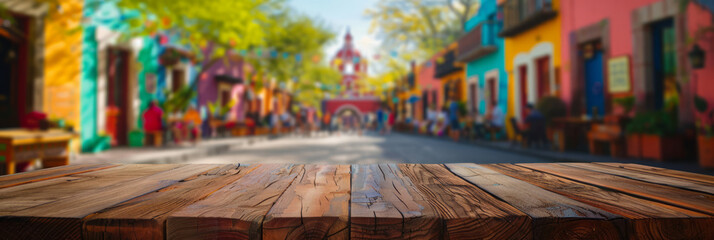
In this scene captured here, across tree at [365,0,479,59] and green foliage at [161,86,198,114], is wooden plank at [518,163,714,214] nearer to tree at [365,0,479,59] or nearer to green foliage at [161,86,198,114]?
green foliage at [161,86,198,114]

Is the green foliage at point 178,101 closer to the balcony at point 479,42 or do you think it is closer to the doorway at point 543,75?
the doorway at point 543,75

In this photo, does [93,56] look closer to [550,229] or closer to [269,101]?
[550,229]

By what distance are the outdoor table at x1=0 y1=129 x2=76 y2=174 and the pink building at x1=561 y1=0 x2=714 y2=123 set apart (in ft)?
32.2

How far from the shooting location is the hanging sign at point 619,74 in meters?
8.57

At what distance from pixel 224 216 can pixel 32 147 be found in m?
5.66

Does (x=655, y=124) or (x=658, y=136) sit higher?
(x=655, y=124)

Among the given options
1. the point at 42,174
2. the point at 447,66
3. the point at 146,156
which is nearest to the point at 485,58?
the point at 447,66

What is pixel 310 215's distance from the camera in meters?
0.92

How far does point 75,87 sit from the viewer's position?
909 centimetres

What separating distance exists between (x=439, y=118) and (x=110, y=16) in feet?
44.6

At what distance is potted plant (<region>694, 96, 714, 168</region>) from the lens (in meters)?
5.87

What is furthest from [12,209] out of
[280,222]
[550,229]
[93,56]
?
[93,56]

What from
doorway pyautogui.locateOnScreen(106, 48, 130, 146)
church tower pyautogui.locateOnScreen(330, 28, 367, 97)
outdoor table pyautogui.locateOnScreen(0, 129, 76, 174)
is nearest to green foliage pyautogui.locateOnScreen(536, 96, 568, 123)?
outdoor table pyautogui.locateOnScreen(0, 129, 76, 174)

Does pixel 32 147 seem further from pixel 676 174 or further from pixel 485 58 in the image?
pixel 485 58
